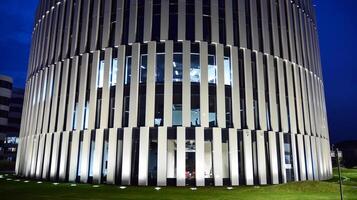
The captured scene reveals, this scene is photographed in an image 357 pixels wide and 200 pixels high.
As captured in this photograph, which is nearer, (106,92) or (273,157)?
(273,157)

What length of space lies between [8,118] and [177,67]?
89.7 meters

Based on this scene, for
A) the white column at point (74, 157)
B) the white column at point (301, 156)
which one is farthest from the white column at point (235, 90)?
the white column at point (74, 157)

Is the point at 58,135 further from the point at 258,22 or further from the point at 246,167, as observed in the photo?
the point at 258,22

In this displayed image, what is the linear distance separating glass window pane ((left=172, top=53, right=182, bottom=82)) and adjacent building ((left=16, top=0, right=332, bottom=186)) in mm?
85

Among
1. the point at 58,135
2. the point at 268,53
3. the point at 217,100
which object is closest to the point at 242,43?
the point at 268,53

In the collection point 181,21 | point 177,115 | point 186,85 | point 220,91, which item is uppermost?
point 181,21

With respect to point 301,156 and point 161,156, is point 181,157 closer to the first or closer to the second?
point 161,156

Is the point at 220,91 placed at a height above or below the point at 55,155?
above

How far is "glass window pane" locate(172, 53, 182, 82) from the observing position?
88.7 ft

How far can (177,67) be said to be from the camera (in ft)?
89.8

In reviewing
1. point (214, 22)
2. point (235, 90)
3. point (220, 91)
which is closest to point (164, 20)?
point (214, 22)

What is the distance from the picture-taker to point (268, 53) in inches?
1198

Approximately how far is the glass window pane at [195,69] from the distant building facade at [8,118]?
245 feet

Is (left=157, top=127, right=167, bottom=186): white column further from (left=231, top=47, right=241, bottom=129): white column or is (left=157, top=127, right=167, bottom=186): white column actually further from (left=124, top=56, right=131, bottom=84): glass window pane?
(left=231, top=47, right=241, bottom=129): white column
